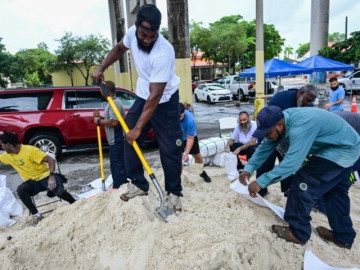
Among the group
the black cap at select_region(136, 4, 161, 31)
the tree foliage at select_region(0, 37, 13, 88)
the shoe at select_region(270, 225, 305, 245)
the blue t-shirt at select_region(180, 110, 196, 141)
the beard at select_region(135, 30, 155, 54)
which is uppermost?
the tree foliage at select_region(0, 37, 13, 88)

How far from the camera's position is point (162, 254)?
2.16 meters

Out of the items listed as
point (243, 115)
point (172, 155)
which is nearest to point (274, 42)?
point (243, 115)

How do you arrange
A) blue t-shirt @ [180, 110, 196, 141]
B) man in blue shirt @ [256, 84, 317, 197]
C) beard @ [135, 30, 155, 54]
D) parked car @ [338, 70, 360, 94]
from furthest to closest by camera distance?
parked car @ [338, 70, 360, 94] → blue t-shirt @ [180, 110, 196, 141] → man in blue shirt @ [256, 84, 317, 197] → beard @ [135, 30, 155, 54]

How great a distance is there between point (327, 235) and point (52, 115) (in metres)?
5.49

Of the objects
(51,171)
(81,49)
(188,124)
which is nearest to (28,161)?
(51,171)

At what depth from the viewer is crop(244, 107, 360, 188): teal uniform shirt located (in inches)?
89.3

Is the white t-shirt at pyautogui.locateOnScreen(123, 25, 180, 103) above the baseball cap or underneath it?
above

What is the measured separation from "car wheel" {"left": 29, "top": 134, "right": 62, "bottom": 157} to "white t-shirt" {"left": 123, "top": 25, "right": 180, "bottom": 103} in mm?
4172

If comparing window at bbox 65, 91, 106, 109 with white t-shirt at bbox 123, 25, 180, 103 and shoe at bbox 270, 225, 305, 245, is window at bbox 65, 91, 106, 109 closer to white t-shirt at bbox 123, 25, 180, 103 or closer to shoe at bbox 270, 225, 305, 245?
white t-shirt at bbox 123, 25, 180, 103

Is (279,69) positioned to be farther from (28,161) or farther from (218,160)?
(28,161)

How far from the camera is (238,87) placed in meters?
19.3

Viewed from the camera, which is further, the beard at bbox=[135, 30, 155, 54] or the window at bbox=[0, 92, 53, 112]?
the window at bbox=[0, 92, 53, 112]

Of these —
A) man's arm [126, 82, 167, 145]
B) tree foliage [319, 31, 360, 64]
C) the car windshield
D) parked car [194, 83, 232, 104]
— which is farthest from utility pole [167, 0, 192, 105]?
tree foliage [319, 31, 360, 64]

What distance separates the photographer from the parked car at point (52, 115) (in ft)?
19.2
